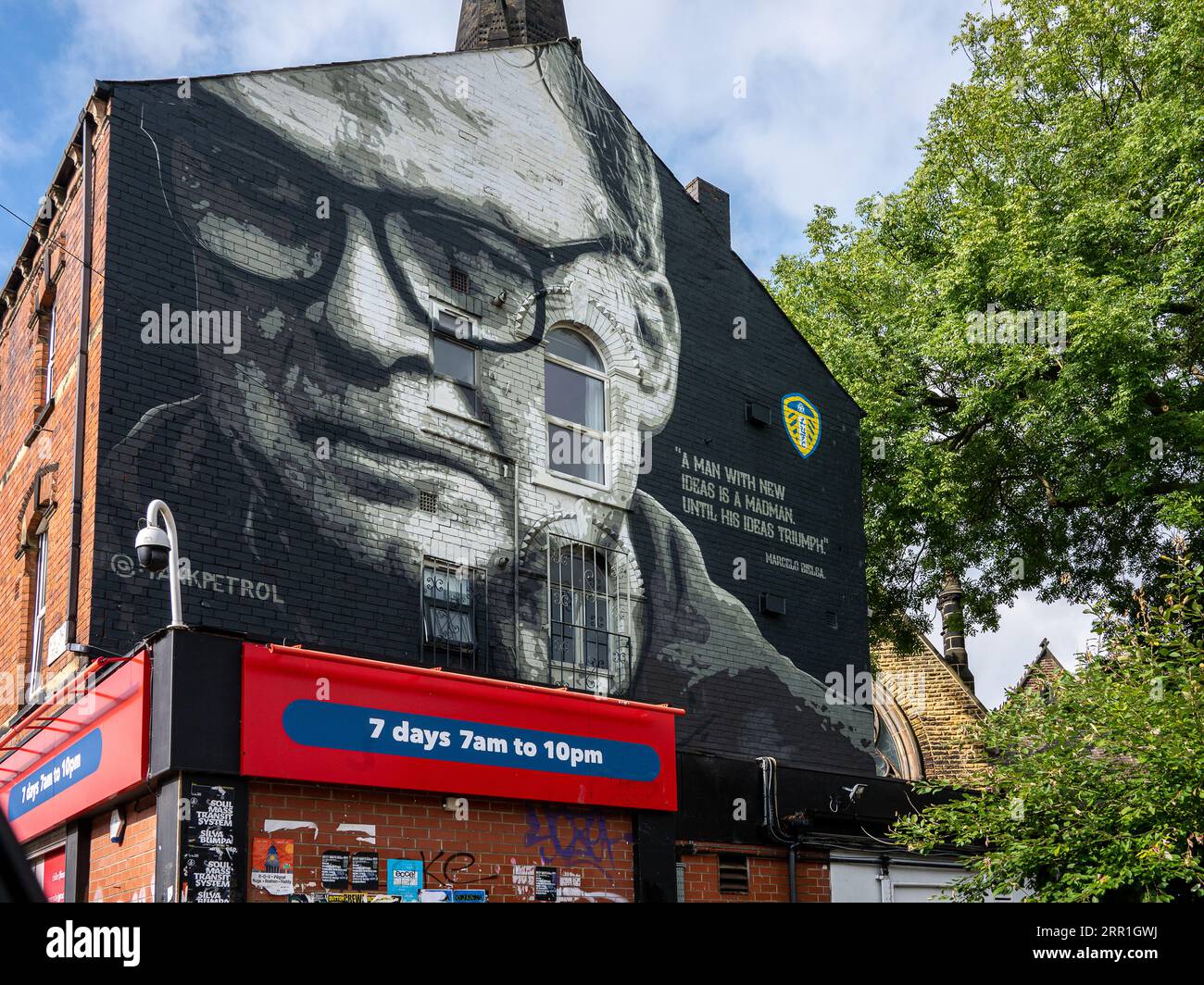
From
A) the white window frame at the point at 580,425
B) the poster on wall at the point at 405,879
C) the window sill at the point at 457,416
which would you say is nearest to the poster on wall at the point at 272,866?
the poster on wall at the point at 405,879

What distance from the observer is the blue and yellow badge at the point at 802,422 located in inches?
720

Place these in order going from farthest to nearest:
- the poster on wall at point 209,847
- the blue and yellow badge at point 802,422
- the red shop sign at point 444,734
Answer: the blue and yellow badge at point 802,422 < the red shop sign at point 444,734 < the poster on wall at point 209,847

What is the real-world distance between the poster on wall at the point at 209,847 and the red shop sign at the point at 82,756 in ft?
1.72

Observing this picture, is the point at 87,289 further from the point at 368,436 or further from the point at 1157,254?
the point at 1157,254

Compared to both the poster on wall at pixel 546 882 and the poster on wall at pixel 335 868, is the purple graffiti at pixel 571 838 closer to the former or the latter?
the poster on wall at pixel 546 882

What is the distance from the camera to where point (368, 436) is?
13.2 meters

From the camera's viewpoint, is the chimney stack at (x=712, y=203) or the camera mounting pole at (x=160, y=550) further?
the chimney stack at (x=712, y=203)

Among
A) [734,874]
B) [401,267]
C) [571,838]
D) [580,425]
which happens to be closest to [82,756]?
[571,838]

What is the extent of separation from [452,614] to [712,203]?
8.52 meters

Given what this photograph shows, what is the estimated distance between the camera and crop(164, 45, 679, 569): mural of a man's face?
12.7 meters

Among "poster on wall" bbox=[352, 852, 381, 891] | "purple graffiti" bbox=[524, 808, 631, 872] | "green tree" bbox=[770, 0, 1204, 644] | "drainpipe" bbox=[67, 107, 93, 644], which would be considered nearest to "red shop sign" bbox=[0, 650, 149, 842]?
"drainpipe" bbox=[67, 107, 93, 644]

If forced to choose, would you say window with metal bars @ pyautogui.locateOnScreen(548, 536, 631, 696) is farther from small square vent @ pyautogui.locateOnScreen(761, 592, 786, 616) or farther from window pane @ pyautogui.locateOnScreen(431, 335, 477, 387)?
small square vent @ pyautogui.locateOnScreen(761, 592, 786, 616)

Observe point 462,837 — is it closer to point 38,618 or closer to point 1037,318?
point 38,618
